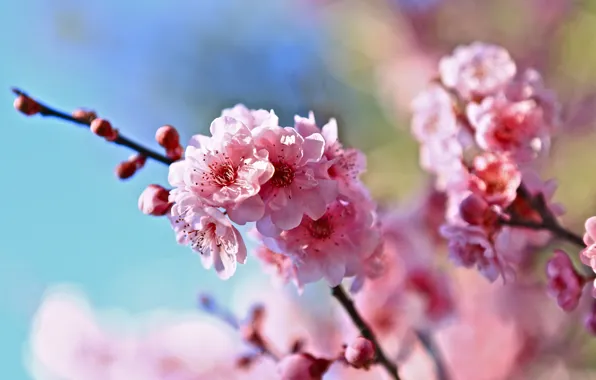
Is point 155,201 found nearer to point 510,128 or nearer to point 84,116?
point 84,116

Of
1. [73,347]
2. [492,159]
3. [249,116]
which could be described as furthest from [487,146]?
[73,347]

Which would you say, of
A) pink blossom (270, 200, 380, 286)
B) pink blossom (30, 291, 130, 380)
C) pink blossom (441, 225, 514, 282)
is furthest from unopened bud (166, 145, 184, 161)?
pink blossom (30, 291, 130, 380)

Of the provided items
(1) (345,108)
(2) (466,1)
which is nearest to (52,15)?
(1) (345,108)

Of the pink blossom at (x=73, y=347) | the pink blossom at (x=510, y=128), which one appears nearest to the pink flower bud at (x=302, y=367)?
the pink blossom at (x=510, y=128)

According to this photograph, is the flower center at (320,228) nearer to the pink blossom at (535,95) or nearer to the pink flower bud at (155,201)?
the pink flower bud at (155,201)

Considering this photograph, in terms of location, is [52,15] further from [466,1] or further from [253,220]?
[253,220]

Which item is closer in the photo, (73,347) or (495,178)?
(495,178)
